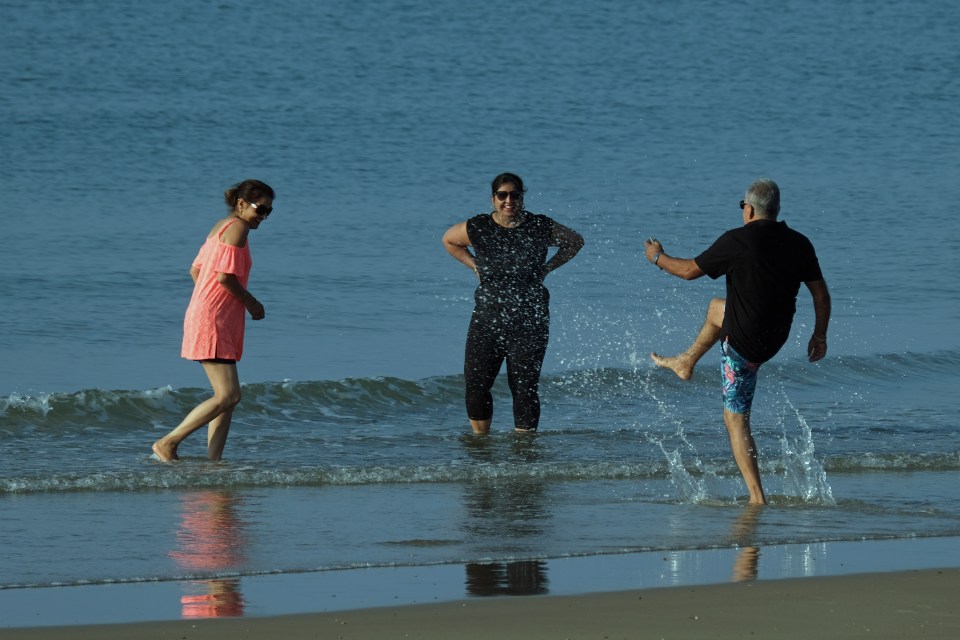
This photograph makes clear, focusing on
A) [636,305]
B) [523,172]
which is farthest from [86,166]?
[636,305]

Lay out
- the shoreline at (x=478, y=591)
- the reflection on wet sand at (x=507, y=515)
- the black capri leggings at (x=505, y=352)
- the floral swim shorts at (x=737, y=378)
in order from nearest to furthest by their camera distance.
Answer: the shoreline at (x=478, y=591), the reflection on wet sand at (x=507, y=515), the floral swim shorts at (x=737, y=378), the black capri leggings at (x=505, y=352)

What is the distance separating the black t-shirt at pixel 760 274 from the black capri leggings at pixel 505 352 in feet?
7.14

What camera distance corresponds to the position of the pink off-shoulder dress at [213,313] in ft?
27.6

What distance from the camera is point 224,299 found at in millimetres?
8484

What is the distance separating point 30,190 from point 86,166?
7.87ft

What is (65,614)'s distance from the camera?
557 centimetres

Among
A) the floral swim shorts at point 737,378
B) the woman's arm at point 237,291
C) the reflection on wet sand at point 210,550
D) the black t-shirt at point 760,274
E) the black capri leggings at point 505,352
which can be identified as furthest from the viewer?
the black capri leggings at point 505,352

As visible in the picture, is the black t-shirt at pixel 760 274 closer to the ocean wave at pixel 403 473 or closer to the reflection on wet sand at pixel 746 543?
the reflection on wet sand at pixel 746 543

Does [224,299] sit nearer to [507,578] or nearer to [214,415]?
[214,415]

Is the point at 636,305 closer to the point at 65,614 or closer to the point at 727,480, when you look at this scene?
the point at 727,480

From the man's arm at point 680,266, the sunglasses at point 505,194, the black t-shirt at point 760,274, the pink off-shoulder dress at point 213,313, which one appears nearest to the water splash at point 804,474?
the black t-shirt at point 760,274

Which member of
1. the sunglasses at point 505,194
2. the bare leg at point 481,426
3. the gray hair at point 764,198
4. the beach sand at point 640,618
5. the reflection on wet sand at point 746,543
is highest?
the sunglasses at point 505,194

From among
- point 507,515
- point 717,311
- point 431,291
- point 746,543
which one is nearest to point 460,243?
point 717,311

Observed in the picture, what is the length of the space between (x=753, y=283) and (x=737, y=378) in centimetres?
48
